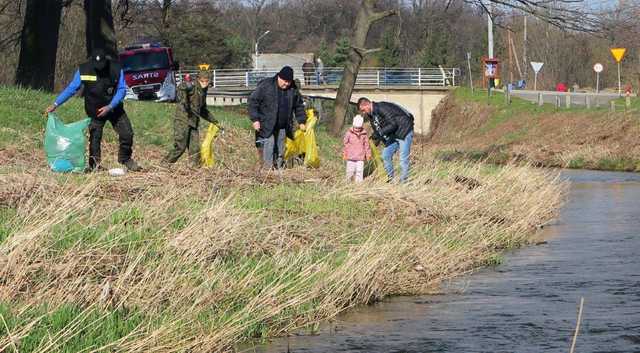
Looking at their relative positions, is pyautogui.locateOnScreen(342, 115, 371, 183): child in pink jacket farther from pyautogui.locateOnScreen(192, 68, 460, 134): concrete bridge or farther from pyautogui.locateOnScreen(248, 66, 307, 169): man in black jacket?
pyautogui.locateOnScreen(192, 68, 460, 134): concrete bridge

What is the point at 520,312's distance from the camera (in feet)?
35.8

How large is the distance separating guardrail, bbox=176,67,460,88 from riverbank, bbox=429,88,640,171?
35.8ft

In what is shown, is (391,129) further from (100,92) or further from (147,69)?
(147,69)

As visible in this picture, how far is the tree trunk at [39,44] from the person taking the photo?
29531 millimetres

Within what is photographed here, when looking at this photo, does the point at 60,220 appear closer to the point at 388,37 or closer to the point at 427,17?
the point at 388,37

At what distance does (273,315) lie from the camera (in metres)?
9.88

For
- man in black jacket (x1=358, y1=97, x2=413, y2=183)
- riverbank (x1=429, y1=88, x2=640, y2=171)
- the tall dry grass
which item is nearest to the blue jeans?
man in black jacket (x1=358, y1=97, x2=413, y2=183)

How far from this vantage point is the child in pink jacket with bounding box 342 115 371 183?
18766mm

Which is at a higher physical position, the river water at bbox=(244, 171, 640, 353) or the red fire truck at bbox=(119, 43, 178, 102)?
the red fire truck at bbox=(119, 43, 178, 102)

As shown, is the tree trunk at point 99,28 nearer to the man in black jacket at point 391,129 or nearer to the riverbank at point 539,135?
the riverbank at point 539,135

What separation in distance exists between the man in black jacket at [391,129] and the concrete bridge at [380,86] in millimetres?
40450

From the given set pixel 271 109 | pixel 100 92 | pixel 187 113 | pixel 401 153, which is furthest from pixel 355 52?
pixel 100 92

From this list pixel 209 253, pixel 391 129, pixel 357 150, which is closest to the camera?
pixel 209 253

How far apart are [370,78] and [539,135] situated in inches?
1191
